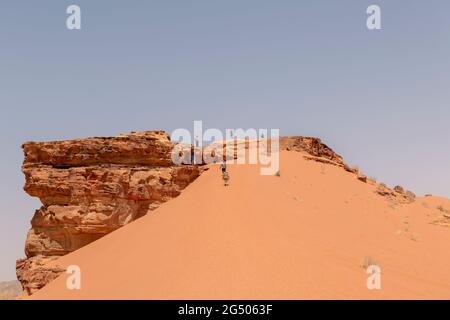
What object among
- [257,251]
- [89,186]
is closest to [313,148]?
[89,186]

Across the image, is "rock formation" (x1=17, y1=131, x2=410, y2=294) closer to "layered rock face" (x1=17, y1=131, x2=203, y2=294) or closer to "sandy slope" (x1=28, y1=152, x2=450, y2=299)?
"layered rock face" (x1=17, y1=131, x2=203, y2=294)

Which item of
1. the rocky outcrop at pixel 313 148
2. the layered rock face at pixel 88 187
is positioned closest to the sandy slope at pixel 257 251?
the layered rock face at pixel 88 187

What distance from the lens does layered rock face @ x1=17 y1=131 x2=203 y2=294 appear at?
13922 mm

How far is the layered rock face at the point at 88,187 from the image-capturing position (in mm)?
13922

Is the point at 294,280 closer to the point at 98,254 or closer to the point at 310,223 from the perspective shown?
the point at 310,223

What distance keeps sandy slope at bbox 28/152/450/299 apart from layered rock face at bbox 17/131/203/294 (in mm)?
692

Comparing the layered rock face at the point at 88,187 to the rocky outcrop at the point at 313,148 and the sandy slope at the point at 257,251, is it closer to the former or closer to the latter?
the sandy slope at the point at 257,251

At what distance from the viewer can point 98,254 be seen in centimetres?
1241

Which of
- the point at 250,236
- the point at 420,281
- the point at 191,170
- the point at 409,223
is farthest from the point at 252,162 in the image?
the point at 420,281

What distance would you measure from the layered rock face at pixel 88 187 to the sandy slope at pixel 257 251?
0.69m

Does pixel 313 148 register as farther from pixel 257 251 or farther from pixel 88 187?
pixel 257 251

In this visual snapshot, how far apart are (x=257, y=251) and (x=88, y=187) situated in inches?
245

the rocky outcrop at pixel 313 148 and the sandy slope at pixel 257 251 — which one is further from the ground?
the rocky outcrop at pixel 313 148

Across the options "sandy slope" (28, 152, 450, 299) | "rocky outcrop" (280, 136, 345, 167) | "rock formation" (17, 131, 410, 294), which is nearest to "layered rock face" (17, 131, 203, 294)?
"rock formation" (17, 131, 410, 294)
